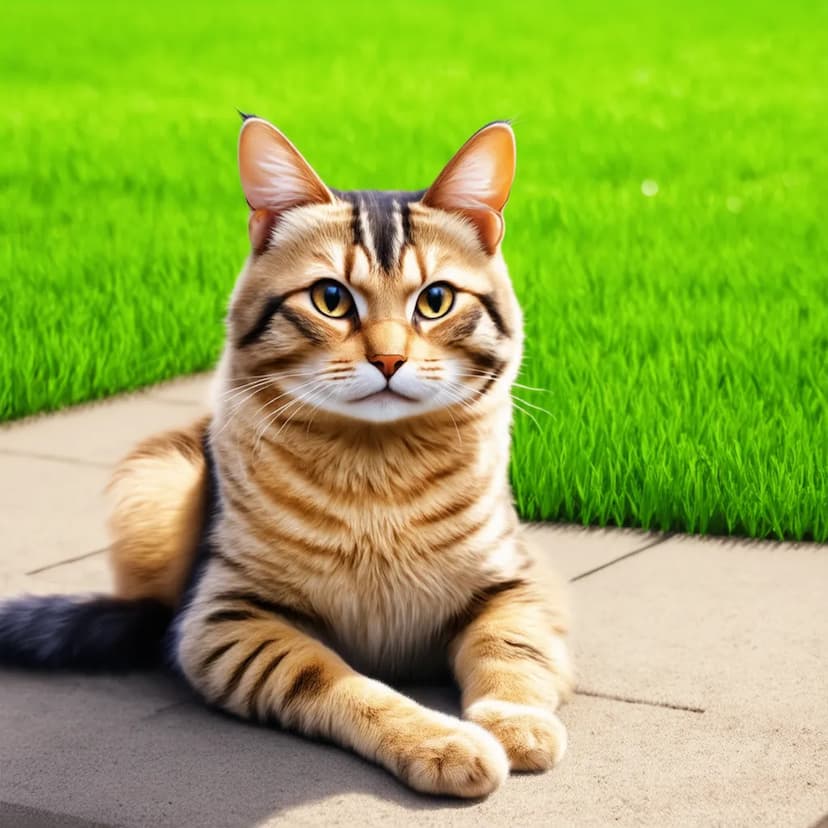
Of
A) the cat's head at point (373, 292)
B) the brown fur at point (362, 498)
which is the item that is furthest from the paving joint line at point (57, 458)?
the cat's head at point (373, 292)

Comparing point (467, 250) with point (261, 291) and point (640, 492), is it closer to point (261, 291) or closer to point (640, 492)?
point (261, 291)

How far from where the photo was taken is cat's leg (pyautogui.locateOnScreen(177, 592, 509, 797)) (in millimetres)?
3277

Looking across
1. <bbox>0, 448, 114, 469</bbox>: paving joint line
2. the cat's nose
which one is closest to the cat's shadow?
the cat's nose

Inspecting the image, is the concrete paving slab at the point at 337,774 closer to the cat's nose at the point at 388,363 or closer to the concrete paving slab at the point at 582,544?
the cat's nose at the point at 388,363

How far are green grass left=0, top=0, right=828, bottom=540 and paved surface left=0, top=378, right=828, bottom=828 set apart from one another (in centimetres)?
63

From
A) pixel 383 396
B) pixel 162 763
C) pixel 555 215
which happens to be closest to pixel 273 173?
pixel 383 396

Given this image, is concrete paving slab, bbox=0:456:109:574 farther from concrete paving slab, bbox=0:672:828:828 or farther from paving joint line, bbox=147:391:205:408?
concrete paving slab, bbox=0:672:828:828

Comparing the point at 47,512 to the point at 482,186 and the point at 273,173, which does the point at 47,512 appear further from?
the point at 482,186

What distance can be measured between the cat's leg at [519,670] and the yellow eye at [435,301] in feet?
2.40

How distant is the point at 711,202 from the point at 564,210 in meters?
1.05

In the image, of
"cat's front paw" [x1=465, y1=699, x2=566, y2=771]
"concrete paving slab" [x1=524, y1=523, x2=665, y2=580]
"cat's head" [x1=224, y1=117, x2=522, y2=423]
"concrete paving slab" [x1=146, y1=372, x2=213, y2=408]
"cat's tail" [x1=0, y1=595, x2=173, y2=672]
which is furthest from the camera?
"concrete paving slab" [x1=146, y1=372, x2=213, y2=408]

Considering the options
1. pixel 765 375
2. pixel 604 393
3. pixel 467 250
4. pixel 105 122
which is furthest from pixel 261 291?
pixel 105 122

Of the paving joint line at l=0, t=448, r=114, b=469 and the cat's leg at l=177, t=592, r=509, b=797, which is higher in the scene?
the cat's leg at l=177, t=592, r=509, b=797

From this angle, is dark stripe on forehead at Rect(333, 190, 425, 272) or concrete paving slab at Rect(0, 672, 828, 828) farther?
dark stripe on forehead at Rect(333, 190, 425, 272)
